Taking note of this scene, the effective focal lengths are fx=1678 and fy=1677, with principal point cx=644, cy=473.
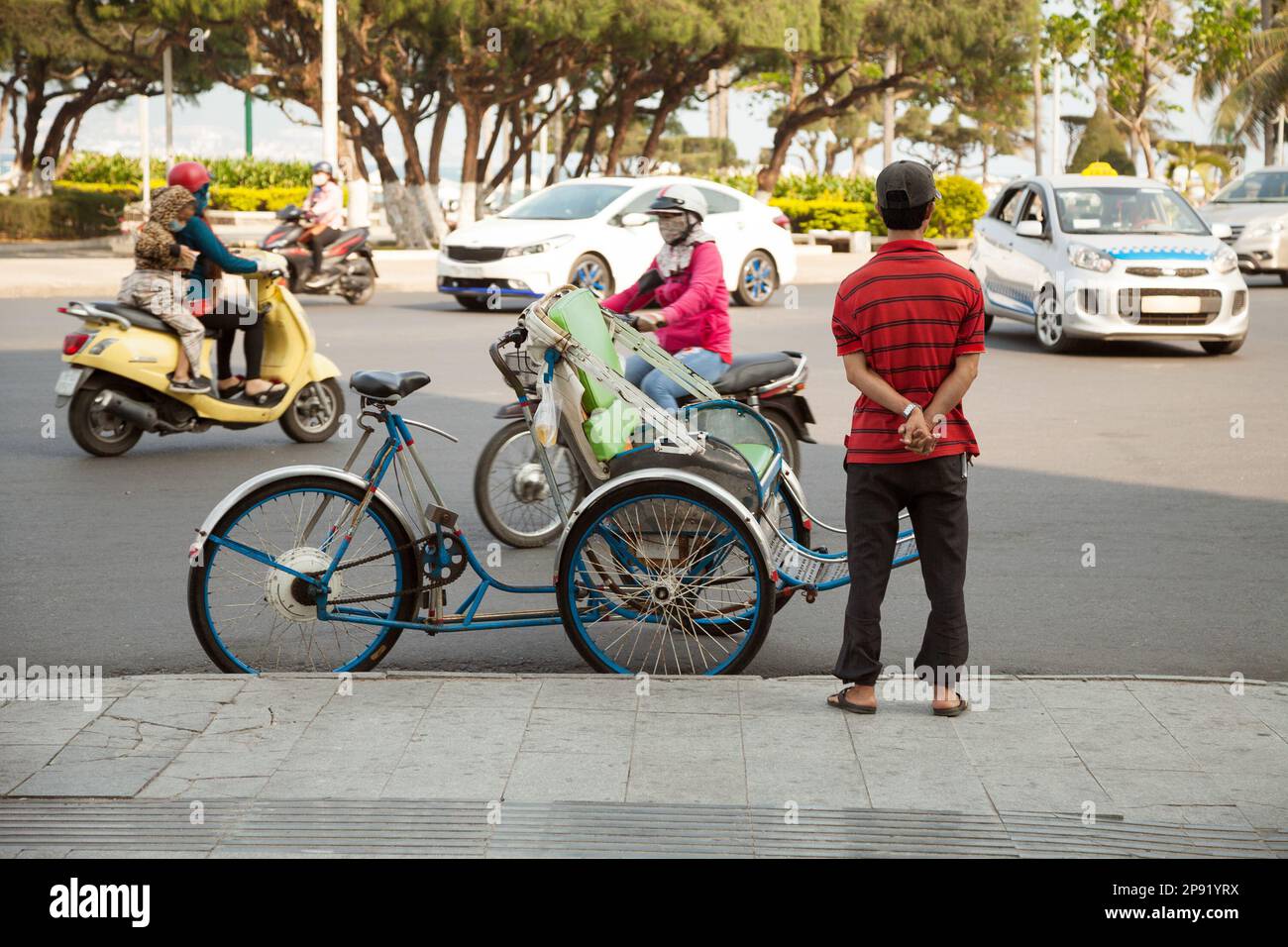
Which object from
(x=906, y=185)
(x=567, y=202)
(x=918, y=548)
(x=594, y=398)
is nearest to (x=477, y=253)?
(x=567, y=202)

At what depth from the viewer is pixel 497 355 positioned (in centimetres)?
614

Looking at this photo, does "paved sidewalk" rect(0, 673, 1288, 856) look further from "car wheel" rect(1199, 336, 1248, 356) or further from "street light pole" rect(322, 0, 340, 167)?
"street light pole" rect(322, 0, 340, 167)

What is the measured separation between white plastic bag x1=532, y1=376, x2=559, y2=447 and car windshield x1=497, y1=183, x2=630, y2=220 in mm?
13953

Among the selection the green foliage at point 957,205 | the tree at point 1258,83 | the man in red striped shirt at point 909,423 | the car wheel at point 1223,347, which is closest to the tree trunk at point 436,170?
the green foliage at point 957,205

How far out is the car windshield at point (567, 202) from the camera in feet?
65.3

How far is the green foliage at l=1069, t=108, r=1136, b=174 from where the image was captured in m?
49.6

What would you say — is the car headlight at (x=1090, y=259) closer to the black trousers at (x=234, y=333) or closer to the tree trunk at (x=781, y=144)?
the black trousers at (x=234, y=333)

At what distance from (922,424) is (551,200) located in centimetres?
1587

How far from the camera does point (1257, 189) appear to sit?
26.6m

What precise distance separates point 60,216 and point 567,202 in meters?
19.3

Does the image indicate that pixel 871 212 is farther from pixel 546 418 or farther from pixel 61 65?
pixel 546 418
